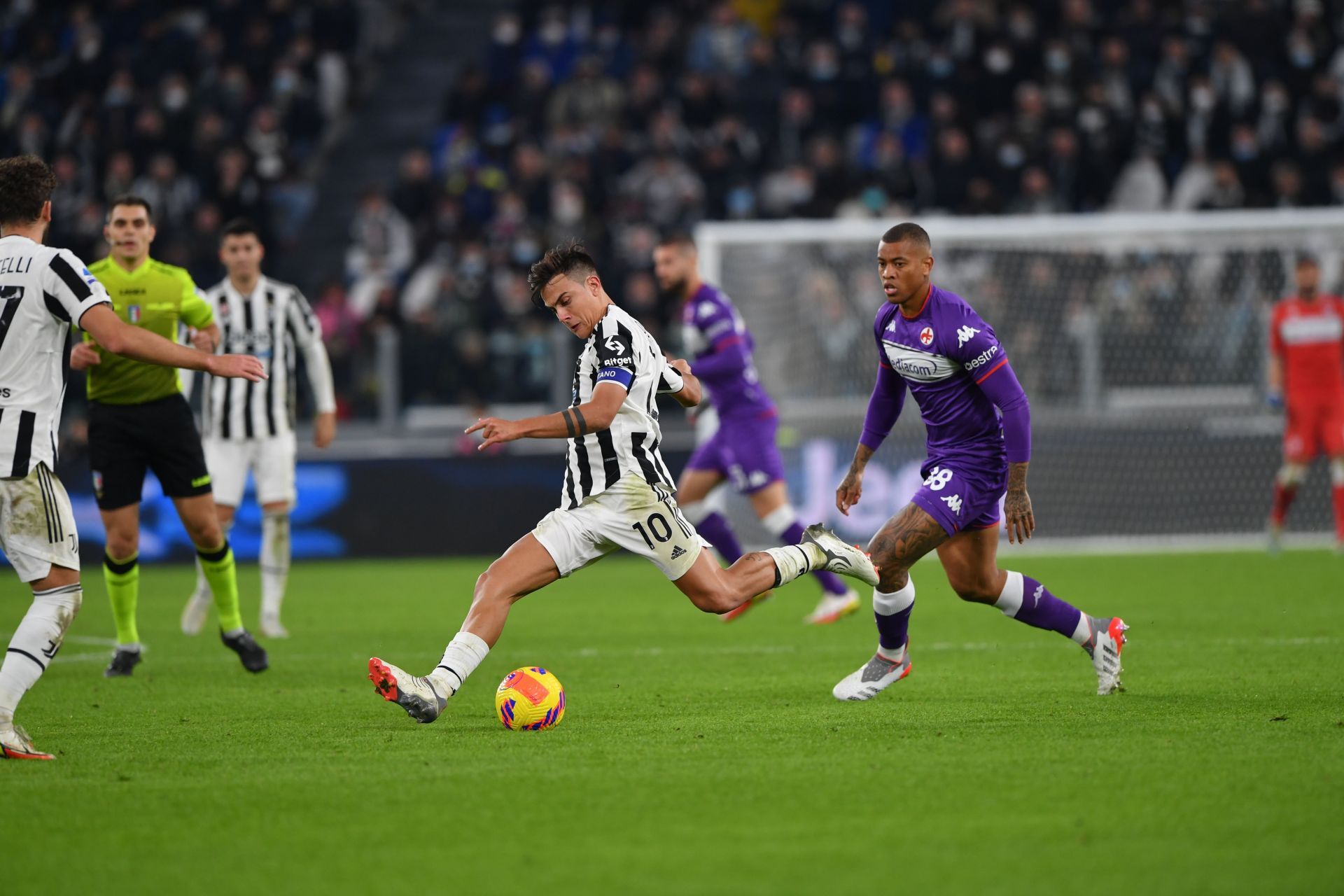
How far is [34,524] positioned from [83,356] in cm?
225

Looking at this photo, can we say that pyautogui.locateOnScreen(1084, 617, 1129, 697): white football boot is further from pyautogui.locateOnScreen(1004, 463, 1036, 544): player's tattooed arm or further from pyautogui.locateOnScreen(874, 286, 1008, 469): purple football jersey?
pyautogui.locateOnScreen(874, 286, 1008, 469): purple football jersey

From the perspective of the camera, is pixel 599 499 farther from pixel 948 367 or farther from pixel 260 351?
pixel 260 351

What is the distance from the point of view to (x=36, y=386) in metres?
6.20

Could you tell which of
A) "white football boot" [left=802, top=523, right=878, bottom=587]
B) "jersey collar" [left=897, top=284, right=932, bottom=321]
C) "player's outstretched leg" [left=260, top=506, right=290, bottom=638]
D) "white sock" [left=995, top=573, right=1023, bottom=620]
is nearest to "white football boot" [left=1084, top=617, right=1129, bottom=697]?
"white sock" [left=995, top=573, right=1023, bottom=620]

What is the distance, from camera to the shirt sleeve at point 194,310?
8711 millimetres

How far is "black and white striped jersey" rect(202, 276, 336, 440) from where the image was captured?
10422 mm

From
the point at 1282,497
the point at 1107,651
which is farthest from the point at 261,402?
the point at 1282,497

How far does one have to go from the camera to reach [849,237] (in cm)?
1608

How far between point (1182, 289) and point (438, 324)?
26.2 ft

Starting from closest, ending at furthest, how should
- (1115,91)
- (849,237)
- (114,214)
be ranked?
(114,214), (849,237), (1115,91)

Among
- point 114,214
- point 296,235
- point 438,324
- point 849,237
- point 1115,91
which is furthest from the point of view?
point 296,235

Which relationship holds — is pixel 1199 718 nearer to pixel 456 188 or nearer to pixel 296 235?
pixel 456 188

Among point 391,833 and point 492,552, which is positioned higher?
point 391,833

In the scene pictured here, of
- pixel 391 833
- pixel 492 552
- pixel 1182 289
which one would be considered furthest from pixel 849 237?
pixel 391 833
